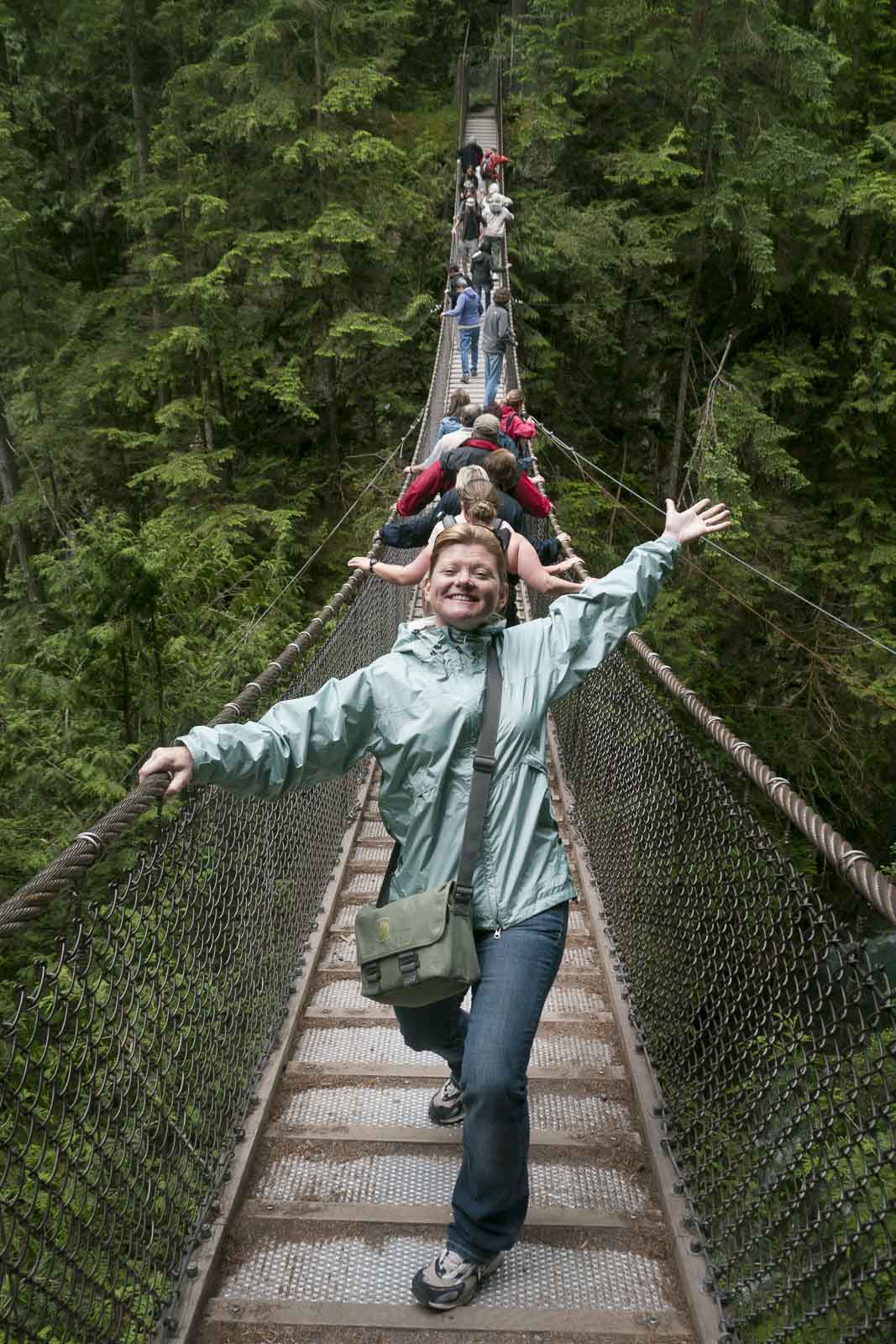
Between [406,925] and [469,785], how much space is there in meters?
0.28

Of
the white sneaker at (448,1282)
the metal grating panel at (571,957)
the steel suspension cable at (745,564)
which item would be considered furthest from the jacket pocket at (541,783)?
the steel suspension cable at (745,564)

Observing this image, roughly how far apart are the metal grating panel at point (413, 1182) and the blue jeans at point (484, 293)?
358 inches

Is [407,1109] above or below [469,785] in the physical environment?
below

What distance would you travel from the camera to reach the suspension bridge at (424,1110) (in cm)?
155

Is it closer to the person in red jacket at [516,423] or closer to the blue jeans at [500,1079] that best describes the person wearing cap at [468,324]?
the person in red jacket at [516,423]

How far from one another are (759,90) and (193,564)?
9.37 meters

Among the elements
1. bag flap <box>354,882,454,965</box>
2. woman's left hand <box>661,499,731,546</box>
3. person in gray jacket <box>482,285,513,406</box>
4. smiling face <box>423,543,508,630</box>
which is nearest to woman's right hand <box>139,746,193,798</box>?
bag flap <box>354,882,454,965</box>

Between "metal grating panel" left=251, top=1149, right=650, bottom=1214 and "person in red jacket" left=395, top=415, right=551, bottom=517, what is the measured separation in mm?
2536

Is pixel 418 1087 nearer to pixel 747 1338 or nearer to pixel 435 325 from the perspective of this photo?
pixel 747 1338

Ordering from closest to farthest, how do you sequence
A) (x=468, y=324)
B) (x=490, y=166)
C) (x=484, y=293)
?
(x=468, y=324) < (x=484, y=293) < (x=490, y=166)

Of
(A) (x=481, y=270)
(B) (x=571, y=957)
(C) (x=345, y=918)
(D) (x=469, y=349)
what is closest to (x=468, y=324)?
(D) (x=469, y=349)

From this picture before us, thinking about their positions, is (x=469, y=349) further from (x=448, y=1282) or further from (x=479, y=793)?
(x=448, y=1282)

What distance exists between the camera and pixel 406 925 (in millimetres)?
1652

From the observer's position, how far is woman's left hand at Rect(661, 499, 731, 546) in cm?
213
